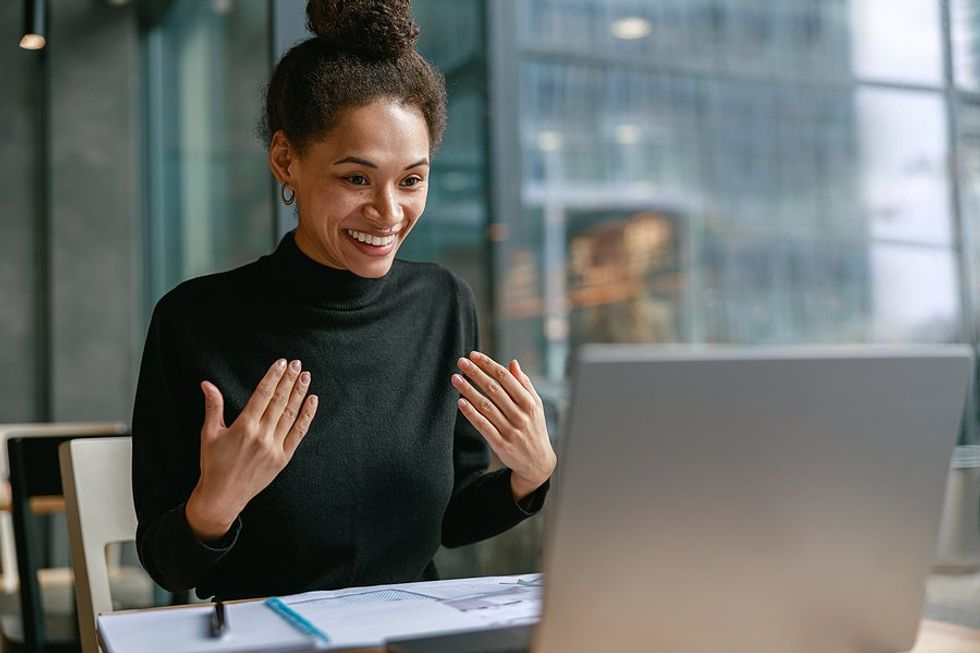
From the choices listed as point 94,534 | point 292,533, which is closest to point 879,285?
point 292,533

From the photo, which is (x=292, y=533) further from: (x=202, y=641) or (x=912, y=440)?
(x=912, y=440)

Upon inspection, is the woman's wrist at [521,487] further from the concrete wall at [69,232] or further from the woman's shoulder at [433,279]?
the concrete wall at [69,232]

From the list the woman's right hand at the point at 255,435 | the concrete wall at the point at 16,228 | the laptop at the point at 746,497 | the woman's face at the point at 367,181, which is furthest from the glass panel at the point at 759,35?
the concrete wall at the point at 16,228

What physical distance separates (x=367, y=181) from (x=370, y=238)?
73mm

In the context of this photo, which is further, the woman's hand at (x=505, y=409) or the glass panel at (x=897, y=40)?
the glass panel at (x=897, y=40)

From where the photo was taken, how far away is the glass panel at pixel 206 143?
3.58 metres

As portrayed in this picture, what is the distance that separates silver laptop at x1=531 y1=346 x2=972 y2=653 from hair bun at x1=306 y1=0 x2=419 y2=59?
2.45 ft

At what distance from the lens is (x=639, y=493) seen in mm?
779

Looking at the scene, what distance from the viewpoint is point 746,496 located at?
2.65ft

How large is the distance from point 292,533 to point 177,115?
3909 millimetres

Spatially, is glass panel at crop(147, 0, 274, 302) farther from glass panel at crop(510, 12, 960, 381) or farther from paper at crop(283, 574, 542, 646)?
paper at crop(283, 574, 542, 646)

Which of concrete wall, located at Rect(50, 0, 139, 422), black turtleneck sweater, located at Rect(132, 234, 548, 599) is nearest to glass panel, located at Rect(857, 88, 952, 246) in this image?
black turtleneck sweater, located at Rect(132, 234, 548, 599)

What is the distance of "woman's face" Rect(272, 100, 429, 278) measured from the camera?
133cm

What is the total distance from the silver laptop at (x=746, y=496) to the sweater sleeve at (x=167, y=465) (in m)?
0.56
